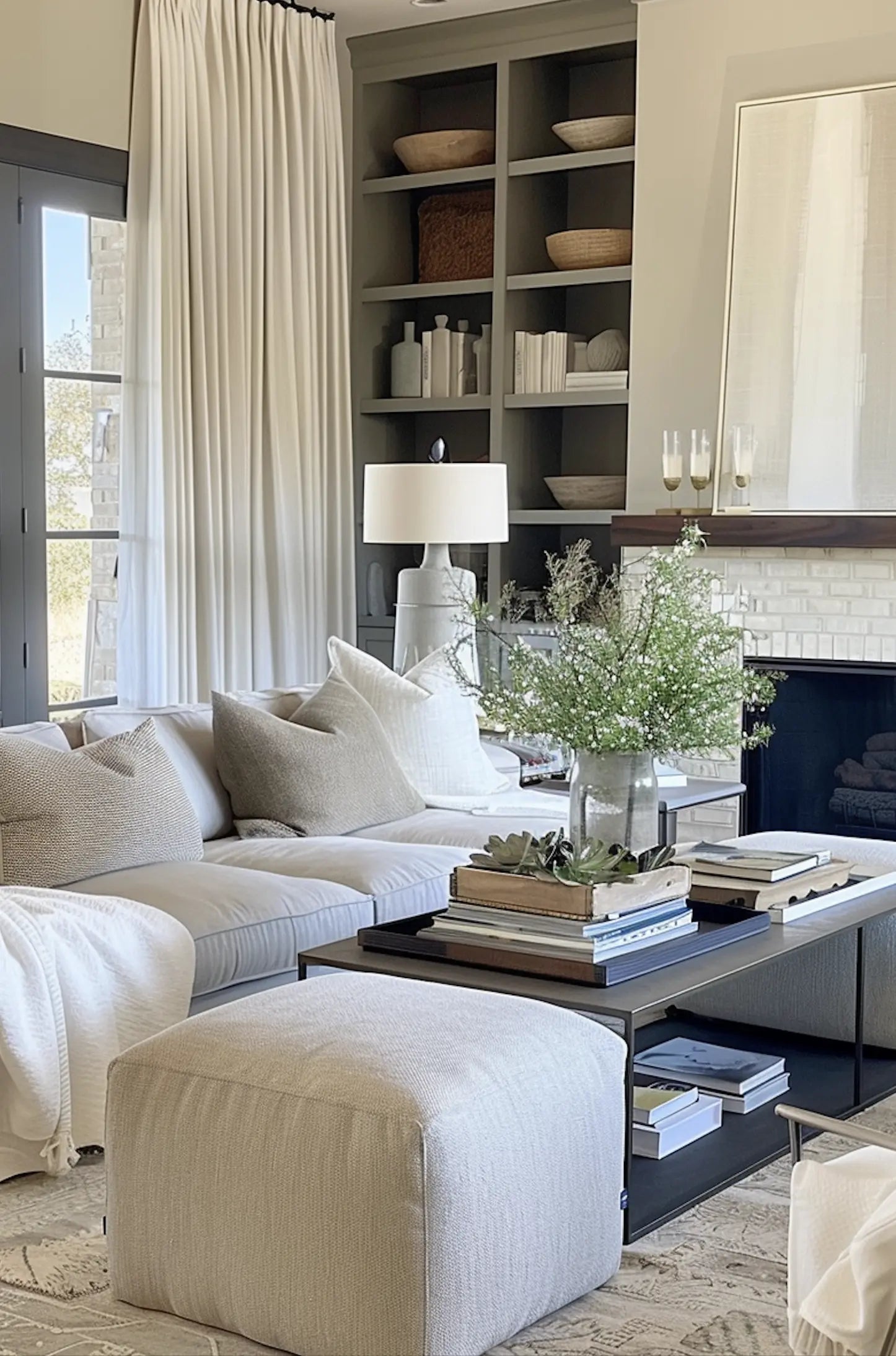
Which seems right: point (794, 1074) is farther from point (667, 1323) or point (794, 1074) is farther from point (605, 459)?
point (605, 459)

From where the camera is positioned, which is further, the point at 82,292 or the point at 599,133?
the point at 599,133

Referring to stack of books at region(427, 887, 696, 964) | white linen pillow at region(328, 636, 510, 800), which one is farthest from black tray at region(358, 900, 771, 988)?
white linen pillow at region(328, 636, 510, 800)

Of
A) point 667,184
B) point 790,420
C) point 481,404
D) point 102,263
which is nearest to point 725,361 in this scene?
point 790,420

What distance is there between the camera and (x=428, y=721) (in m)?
4.68

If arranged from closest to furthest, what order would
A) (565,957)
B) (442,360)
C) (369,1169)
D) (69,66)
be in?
(369,1169) → (565,957) → (69,66) → (442,360)

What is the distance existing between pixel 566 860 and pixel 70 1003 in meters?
0.96

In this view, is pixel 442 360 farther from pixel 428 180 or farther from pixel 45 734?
pixel 45 734

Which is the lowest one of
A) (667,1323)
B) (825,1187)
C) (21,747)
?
(667,1323)

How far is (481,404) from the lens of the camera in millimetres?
6496

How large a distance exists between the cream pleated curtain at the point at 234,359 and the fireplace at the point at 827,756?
1712mm

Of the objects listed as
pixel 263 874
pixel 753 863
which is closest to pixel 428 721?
pixel 263 874

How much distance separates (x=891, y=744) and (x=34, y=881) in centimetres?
323

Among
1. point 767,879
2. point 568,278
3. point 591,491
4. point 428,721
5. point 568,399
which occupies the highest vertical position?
point 568,278

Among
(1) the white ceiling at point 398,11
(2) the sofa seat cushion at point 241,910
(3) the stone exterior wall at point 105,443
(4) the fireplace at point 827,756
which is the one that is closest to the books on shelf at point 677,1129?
(2) the sofa seat cushion at point 241,910
